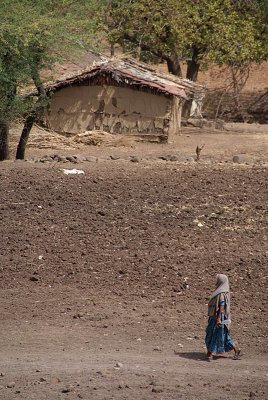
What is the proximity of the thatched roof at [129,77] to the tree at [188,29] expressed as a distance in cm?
365

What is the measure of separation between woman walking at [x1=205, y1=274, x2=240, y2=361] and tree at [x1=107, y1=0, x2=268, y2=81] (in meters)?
22.8

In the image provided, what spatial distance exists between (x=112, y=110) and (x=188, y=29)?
5.50 meters

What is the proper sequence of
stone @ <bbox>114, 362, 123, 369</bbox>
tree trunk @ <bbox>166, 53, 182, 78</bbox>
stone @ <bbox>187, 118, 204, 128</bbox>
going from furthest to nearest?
tree trunk @ <bbox>166, 53, 182, 78</bbox>
stone @ <bbox>187, 118, 204, 128</bbox>
stone @ <bbox>114, 362, 123, 369</bbox>

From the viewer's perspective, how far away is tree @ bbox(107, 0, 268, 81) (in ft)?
106

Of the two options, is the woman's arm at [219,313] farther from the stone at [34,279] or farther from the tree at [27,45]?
the tree at [27,45]

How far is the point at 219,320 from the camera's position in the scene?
9.84 meters

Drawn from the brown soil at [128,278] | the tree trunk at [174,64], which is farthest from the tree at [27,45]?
the tree trunk at [174,64]

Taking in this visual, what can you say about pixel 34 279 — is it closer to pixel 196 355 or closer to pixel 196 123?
pixel 196 355

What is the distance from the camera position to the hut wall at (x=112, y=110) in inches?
1103

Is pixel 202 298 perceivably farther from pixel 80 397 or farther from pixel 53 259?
pixel 80 397

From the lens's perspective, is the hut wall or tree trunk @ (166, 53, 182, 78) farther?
tree trunk @ (166, 53, 182, 78)

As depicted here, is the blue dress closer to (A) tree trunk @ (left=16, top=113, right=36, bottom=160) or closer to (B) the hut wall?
(A) tree trunk @ (left=16, top=113, right=36, bottom=160)

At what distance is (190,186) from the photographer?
16.5 m

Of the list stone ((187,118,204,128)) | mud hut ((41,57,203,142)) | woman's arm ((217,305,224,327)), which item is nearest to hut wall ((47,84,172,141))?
mud hut ((41,57,203,142))
